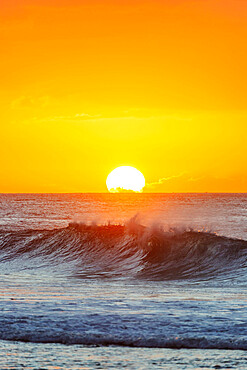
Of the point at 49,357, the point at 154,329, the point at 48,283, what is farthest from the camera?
the point at 48,283

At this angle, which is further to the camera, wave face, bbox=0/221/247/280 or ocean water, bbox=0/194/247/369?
wave face, bbox=0/221/247/280

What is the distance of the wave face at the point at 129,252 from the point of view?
840 inches

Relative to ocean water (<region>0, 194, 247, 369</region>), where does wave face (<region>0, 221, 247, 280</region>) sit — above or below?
above

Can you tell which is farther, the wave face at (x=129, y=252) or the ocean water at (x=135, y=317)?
the wave face at (x=129, y=252)

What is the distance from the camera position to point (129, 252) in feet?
89.8

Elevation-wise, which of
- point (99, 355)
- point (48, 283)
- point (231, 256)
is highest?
point (231, 256)

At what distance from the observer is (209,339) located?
842 cm

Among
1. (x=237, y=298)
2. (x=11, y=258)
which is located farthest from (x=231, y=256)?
(x=11, y=258)

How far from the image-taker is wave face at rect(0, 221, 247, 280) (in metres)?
21.3

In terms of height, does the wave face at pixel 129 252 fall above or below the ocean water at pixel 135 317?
above

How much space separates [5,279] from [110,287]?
4.20 metres

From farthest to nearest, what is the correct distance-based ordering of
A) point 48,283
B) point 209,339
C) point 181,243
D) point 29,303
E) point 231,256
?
point 181,243, point 231,256, point 48,283, point 29,303, point 209,339

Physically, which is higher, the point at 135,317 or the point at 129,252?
the point at 129,252

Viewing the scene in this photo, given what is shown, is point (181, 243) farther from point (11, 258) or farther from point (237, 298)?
point (237, 298)
